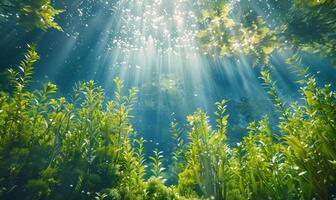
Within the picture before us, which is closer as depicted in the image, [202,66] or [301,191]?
[301,191]

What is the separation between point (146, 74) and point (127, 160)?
83.3 feet

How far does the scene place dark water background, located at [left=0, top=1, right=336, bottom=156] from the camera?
17.3 metres

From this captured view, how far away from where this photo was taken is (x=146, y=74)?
27453mm

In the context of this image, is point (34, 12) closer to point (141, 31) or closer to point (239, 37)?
point (239, 37)

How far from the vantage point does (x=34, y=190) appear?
76.2 inches

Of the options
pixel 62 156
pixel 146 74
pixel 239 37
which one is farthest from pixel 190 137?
pixel 146 74

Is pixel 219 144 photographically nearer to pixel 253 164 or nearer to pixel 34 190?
pixel 253 164

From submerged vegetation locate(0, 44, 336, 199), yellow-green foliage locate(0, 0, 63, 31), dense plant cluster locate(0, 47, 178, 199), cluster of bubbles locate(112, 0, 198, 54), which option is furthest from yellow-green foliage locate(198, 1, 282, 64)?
cluster of bubbles locate(112, 0, 198, 54)

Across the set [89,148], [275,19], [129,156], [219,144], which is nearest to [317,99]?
[219,144]

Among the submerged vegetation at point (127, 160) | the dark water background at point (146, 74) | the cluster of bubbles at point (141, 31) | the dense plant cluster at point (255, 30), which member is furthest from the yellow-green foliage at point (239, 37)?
the cluster of bubbles at point (141, 31)

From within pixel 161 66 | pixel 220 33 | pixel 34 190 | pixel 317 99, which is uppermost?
pixel 161 66

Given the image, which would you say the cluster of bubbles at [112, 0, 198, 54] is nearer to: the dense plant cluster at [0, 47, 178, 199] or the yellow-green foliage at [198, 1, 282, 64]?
the yellow-green foliage at [198, 1, 282, 64]

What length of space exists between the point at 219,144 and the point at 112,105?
1.35 meters

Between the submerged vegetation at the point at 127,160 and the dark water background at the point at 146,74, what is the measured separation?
926cm
